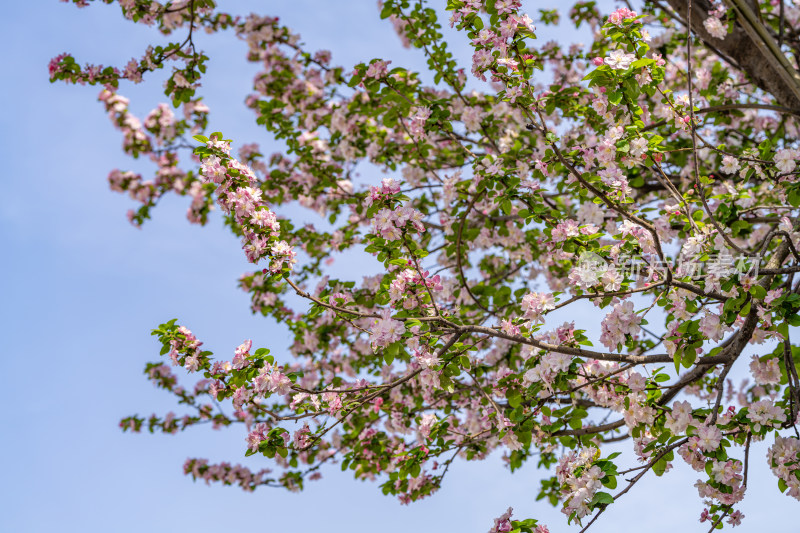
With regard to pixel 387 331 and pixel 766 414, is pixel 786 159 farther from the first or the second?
pixel 387 331

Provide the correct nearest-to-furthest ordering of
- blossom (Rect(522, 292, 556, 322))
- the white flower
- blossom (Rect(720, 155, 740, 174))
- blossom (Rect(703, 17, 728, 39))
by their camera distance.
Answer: blossom (Rect(522, 292, 556, 322))
the white flower
blossom (Rect(720, 155, 740, 174))
blossom (Rect(703, 17, 728, 39))

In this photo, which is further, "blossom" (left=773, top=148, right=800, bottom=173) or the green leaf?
"blossom" (left=773, top=148, right=800, bottom=173)

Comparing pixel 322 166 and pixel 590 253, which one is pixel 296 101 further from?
pixel 590 253

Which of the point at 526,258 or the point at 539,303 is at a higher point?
the point at 526,258

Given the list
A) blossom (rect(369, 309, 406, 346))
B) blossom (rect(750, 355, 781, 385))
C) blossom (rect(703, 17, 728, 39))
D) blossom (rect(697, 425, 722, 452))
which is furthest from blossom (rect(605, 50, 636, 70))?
blossom (rect(703, 17, 728, 39))

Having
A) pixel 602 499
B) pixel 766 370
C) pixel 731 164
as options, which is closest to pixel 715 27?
pixel 731 164

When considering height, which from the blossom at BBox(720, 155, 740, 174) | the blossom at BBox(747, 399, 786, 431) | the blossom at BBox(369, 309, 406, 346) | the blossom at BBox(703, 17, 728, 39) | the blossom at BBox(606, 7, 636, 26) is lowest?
the blossom at BBox(747, 399, 786, 431)

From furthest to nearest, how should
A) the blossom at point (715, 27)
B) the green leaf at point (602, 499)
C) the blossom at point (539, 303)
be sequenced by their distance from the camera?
1. the blossom at point (715, 27)
2. the blossom at point (539, 303)
3. the green leaf at point (602, 499)

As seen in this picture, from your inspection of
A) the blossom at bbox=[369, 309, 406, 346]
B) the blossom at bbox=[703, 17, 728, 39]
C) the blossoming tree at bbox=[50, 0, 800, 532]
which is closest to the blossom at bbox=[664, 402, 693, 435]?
the blossoming tree at bbox=[50, 0, 800, 532]

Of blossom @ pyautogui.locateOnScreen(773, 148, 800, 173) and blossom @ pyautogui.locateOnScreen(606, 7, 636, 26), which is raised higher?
blossom @ pyautogui.locateOnScreen(606, 7, 636, 26)

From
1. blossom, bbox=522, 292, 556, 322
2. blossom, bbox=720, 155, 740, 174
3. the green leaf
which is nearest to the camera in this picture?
the green leaf

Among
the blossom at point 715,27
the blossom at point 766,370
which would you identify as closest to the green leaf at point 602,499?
the blossom at point 766,370

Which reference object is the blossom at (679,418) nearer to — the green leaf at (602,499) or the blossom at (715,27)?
the green leaf at (602,499)

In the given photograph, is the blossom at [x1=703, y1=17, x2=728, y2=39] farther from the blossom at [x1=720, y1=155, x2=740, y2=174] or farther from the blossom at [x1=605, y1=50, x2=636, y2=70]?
the blossom at [x1=605, y1=50, x2=636, y2=70]
